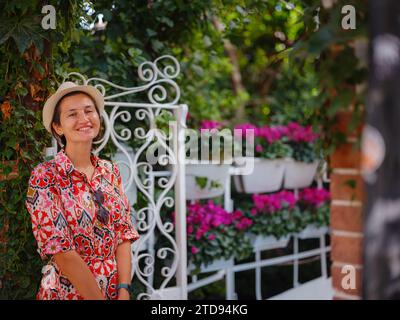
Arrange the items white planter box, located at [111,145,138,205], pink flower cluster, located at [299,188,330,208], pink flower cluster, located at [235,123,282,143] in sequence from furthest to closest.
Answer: pink flower cluster, located at [299,188,330,208]
pink flower cluster, located at [235,123,282,143]
white planter box, located at [111,145,138,205]

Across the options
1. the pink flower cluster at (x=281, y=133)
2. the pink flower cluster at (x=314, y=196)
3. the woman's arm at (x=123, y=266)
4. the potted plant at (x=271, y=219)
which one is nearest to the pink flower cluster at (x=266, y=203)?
the potted plant at (x=271, y=219)

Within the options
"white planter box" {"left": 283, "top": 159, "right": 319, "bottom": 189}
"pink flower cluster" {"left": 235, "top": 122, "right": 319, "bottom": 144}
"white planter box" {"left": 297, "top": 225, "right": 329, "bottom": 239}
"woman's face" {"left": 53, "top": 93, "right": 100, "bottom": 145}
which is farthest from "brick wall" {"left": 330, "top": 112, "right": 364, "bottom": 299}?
"white planter box" {"left": 297, "top": 225, "right": 329, "bottom": 239}

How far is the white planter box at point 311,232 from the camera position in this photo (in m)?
4.43

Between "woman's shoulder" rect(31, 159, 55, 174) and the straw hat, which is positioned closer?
"woman's shoulder" rect(31, 159, 55, 174)

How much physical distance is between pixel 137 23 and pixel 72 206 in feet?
6.83

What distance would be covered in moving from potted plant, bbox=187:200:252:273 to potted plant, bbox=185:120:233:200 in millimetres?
112

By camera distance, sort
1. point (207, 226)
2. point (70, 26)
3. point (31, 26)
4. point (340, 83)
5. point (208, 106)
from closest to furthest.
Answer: point (340, 83)
point (31, 26)
point (70, 26)
point (207, 226)
point (208, 106)

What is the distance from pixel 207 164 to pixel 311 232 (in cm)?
134

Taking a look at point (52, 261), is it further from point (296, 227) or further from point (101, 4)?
point (296, 227)

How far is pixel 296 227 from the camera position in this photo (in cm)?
434

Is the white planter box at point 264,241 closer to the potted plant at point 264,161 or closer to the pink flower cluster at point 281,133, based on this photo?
the potted plant at point 264,161

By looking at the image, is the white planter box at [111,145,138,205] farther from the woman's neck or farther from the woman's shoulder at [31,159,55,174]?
the woman's shoulder at [31,159,55,174]

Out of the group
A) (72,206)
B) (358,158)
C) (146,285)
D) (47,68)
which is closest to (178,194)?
(146,285)

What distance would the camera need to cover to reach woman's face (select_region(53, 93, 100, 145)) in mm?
2057
